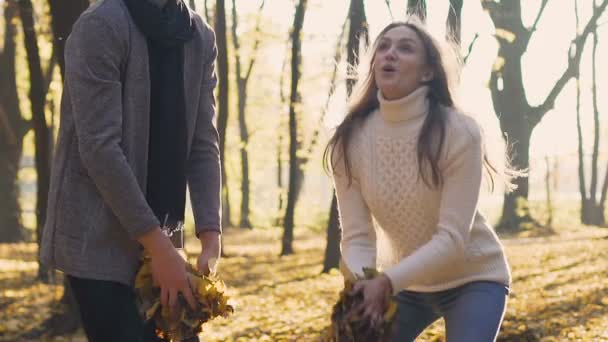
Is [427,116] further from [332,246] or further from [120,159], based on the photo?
[332,246]

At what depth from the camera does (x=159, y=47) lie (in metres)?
2.66

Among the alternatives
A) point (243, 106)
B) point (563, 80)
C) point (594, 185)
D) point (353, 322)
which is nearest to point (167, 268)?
point (353, 322)

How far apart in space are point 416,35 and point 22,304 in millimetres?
8642

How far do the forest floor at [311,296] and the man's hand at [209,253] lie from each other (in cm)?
25

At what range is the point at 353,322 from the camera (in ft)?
9.16

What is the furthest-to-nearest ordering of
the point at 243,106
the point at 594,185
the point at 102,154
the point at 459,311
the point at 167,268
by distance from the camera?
the point at 243,106, the point at 594,185, the point at 459,311, the point at 167,268, the point at 102,154

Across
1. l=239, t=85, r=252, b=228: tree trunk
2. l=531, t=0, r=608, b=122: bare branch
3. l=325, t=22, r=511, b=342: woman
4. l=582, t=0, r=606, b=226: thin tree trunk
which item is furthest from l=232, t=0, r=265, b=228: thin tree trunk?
l=325, t=22, r=511, b=342: woman

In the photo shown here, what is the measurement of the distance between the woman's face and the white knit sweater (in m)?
0.07

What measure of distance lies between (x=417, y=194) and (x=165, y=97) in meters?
1.11

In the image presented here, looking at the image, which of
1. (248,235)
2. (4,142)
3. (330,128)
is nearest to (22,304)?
(330,128)

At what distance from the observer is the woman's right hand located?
8.27ft

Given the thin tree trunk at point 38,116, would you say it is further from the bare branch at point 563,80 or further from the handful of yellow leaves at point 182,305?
the bare branch at point 563,80

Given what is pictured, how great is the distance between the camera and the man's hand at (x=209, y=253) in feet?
9.20

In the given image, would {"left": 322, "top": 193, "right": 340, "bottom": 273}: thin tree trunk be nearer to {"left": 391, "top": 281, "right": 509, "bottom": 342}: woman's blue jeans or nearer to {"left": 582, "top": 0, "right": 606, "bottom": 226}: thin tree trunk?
{"left": 391, "top": 281, "right": 509, "bottom": 342}: woman's blue jeans
